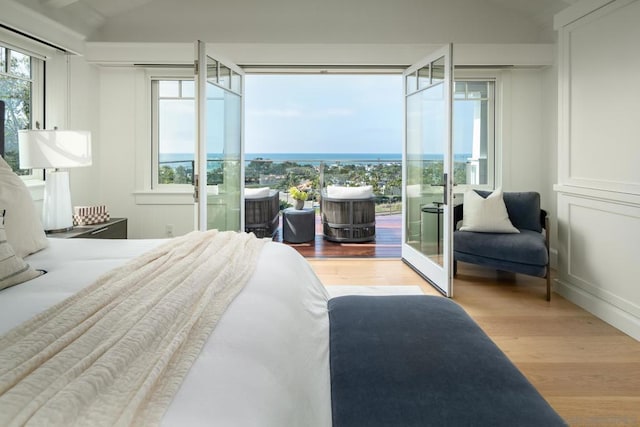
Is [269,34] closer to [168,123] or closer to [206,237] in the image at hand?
[168,123]

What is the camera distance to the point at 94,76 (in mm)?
4762

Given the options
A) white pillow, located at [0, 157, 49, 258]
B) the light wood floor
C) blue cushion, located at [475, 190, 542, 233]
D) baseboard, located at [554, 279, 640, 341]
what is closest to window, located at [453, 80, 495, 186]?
blue cushion, located at [475, 190, 542, 233]

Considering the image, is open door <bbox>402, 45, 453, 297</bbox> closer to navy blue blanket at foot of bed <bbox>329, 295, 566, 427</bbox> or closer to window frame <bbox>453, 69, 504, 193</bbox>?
window frame <bbox>453, 69, 504, 193</bbox>

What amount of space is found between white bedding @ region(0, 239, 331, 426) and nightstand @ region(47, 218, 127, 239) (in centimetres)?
136

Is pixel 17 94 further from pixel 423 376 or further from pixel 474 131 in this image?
pixel 474 131

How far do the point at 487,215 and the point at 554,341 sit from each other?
5.15ft

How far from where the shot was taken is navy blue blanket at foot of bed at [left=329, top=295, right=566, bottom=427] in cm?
120

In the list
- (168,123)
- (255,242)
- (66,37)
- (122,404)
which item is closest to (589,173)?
(255,242)

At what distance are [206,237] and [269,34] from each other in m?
3.18

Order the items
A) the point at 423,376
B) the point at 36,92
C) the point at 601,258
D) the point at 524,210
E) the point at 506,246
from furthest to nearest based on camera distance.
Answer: the point at 524,210
the point at 36,92
the point at 506,246
the point at 601,258
the point at 423,376

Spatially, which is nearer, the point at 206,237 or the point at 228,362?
the point at 228,362

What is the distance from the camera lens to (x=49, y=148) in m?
3.25

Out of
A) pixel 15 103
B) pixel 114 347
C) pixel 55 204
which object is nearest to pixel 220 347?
pixel 114 347

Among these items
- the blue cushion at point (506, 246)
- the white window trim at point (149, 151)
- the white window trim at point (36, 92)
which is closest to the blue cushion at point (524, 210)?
the blue cushion at point (506, 246)
